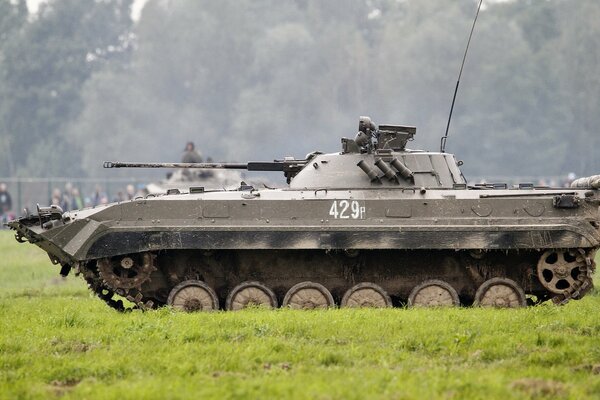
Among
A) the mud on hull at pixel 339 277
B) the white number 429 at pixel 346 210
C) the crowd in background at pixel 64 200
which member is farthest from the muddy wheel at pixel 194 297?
the crowd in background at pixel 64 200

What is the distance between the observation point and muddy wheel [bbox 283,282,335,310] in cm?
2109

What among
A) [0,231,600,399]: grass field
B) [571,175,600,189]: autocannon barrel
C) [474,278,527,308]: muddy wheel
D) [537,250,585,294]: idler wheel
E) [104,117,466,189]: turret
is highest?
[104,117,466,189]: turret

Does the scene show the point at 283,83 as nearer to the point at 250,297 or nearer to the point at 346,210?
the point at 250,297


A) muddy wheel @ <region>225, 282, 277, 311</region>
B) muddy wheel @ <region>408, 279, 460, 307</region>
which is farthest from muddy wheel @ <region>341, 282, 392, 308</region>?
muddy wheel @ <region>225, 282, 277, 311</region>

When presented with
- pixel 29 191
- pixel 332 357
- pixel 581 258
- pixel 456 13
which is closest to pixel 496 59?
pixel 456 13

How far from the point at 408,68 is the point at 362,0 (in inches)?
388

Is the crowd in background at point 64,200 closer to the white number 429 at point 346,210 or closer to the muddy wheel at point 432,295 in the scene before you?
the muddy wheel at point 432,295

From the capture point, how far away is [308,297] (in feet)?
69.4

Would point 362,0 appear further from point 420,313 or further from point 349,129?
point 420,313

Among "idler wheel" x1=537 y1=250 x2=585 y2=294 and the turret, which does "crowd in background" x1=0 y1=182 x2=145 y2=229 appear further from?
"idler wheel" x1=537 y1=250 x2=585 y2=294

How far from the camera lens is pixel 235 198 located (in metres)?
20.8

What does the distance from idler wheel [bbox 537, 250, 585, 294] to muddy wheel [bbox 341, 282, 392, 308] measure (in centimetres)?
238

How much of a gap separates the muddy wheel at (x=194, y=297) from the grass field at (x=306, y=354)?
46.9 inches

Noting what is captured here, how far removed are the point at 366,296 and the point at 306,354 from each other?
212 inches
